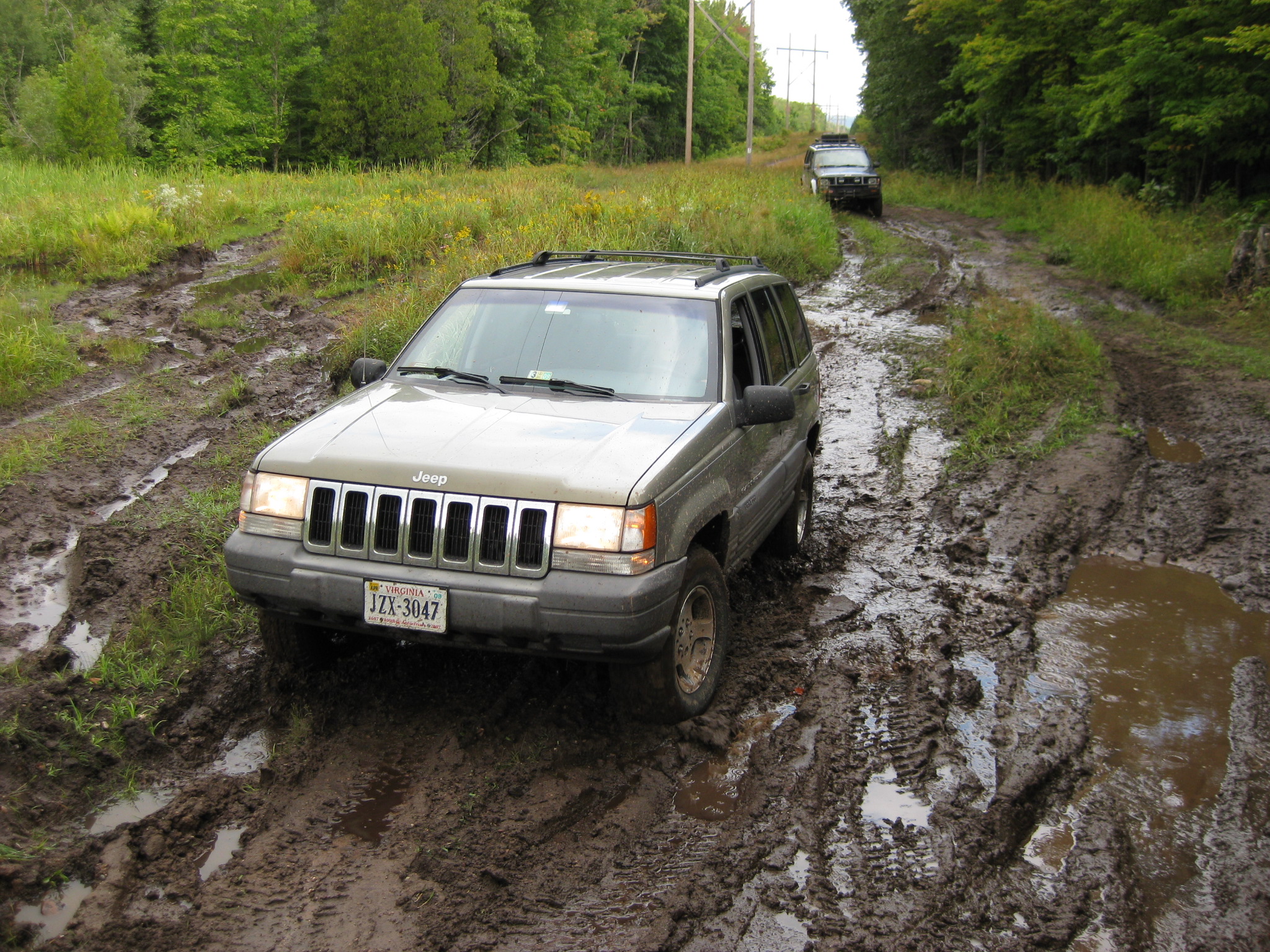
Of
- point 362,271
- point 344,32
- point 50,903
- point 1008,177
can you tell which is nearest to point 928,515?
point 50,903

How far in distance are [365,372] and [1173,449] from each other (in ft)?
22.2

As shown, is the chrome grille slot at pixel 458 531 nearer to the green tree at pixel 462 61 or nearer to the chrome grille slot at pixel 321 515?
the chrome grille slot at pixel 321 515

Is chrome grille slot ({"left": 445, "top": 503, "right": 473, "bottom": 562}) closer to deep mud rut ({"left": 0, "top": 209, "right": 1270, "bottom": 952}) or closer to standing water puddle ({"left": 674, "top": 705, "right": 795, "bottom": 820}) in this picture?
deep mud rut ({"left": 0, "top": 209, "right": 1270, "bottom": 952})

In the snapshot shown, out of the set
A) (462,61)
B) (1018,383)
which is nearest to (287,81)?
(462,61)

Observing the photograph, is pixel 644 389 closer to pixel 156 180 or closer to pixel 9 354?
pixel 9 354

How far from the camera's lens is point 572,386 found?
14.2 feet

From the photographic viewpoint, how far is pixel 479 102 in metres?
37.6

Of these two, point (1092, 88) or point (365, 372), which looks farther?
point (1092, 88)

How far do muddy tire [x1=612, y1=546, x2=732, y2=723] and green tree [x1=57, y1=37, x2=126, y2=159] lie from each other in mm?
33088

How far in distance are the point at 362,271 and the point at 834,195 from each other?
46.3 feet

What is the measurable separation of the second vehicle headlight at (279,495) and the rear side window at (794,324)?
3.24 meters

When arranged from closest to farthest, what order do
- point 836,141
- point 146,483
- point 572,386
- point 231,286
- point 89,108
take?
point 572,386
point 146,483
point 231,286
point 836,141
point 89,108

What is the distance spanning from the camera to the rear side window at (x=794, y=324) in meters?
5.92

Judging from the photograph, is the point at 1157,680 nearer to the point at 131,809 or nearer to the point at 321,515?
the point at 321,515
